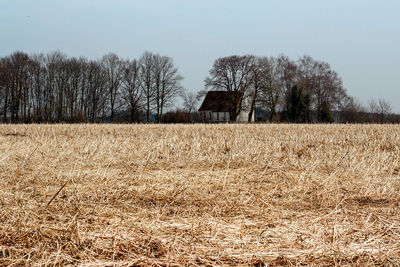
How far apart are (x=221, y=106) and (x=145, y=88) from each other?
1278 cm

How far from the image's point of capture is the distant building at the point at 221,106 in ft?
169

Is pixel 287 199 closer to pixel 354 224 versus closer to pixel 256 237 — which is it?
pixel 354 224

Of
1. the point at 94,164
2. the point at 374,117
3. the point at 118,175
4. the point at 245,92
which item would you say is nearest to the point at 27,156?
the point at 94,164

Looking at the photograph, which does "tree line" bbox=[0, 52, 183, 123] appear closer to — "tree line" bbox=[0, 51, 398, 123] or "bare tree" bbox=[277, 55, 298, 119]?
"tree line" bbox=[0, 51, 398, 123]

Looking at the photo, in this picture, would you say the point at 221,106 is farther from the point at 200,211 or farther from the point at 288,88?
the point at 200,211

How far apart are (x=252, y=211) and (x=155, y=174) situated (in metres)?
2.64

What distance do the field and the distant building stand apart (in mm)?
38334

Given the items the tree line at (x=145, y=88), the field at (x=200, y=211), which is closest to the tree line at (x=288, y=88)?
the tree line at (x=145, y=88)

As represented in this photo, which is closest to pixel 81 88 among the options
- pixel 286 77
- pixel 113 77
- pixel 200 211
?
pixel 113 77

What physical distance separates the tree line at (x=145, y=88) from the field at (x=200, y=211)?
41761 mm

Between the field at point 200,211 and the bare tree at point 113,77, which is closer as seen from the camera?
the field at point 200,211

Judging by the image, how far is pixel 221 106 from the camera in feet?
192

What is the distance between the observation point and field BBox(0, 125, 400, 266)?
263cm

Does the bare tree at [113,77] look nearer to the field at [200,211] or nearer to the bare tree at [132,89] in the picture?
the bare tree at [132,89]
